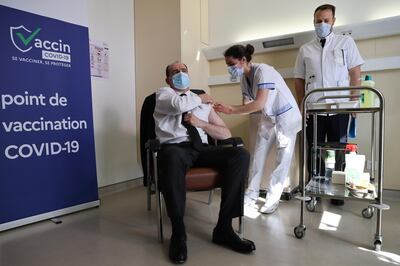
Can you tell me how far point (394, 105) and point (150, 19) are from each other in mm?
2480

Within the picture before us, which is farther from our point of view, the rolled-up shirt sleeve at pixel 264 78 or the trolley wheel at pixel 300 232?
the rolled-up shirt sleeve at pixel 264 78

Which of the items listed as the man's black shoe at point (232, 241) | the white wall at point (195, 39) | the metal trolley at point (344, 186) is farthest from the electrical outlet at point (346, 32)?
the man's black shoe at point (232, 241)

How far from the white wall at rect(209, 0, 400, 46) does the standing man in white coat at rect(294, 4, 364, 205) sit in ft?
1.60

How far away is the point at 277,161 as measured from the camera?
234 cm

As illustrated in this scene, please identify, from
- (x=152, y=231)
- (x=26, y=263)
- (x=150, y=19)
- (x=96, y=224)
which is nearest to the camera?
(x=26, y=263)

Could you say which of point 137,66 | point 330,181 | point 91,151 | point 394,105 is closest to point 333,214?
point 330,181

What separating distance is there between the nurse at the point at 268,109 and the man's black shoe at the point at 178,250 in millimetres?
897

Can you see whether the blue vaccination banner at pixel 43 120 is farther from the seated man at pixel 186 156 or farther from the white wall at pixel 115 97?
the seated man at pixel 186 156

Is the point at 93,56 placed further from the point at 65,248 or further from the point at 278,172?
the point at 278,172

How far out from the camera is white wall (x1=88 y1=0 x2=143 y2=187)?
280 centimetres

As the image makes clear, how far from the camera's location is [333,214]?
2199 millimetres

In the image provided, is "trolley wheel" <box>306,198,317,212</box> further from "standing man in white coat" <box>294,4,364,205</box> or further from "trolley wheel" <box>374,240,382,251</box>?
"trolley wheel" <box>374,240,382,251</box>

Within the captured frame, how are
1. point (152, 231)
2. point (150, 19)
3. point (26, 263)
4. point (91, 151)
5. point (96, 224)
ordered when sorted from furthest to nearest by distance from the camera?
point (150, 19)
point (91, 151)
point (96, 224)
point (152, 231)
point (26, 263)

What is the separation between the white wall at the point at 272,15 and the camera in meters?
2.58
